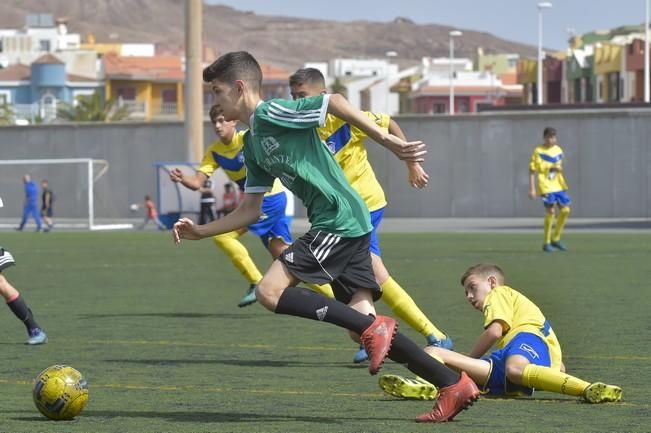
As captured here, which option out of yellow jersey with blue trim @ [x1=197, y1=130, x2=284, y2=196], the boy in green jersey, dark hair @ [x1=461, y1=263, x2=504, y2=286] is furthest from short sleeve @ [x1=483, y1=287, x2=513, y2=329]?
yellow jersey with blue trim @ [x1=197, y1=130, x2=284, y2=196]

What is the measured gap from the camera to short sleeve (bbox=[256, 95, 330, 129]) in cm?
764

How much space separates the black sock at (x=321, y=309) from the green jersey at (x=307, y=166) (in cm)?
35

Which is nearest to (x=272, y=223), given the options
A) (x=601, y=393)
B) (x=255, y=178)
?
(x=255, y=178)

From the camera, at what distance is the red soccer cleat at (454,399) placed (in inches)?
299

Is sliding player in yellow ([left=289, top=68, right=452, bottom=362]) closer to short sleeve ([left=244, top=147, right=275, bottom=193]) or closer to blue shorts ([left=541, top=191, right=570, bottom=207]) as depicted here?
short sleeve ([left=244, top=147, right=275, bottom=193])

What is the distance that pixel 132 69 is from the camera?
465 ft

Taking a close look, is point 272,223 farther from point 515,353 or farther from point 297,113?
point 297,113

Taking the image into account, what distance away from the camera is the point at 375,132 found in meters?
7.44

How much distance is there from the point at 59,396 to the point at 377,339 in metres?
1.71

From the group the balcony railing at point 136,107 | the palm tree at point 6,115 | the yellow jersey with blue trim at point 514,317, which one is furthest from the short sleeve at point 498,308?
the balcony railing at point 136,107

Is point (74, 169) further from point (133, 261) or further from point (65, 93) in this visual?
point (65, 93)

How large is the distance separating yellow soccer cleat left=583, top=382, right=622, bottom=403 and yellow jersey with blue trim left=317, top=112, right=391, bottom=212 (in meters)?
2.51

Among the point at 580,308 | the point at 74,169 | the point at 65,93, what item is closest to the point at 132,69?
the point at 65,93

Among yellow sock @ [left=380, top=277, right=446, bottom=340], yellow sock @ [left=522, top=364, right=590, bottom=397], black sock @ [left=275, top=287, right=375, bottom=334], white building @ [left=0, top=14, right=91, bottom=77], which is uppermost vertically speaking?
white building @ [left=0, top=14, right=91, bottom=77]
